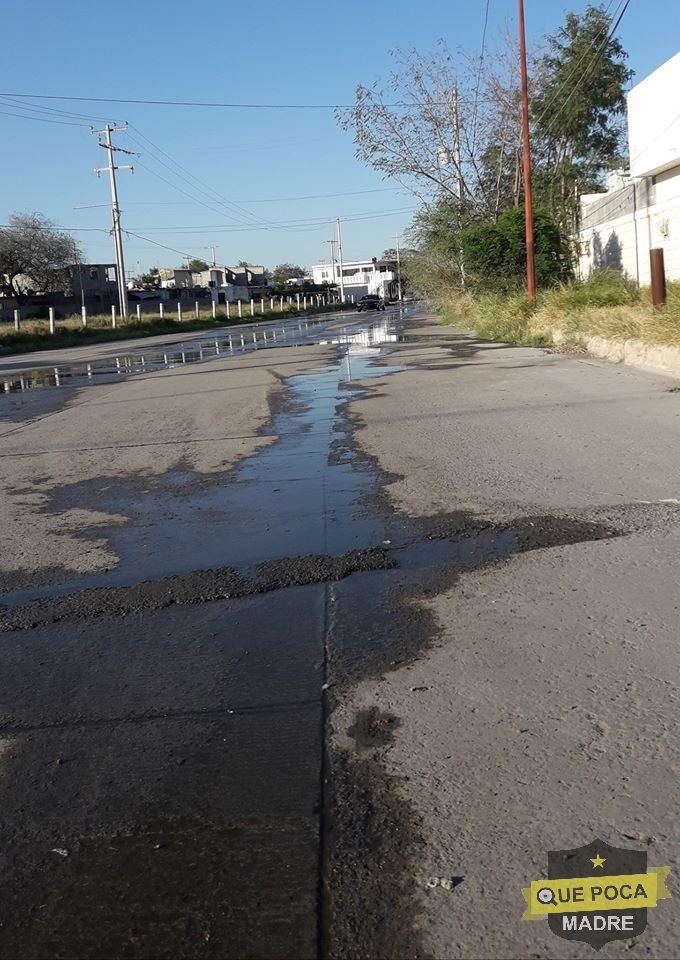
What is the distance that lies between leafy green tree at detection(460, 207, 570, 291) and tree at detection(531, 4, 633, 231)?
10.2 m

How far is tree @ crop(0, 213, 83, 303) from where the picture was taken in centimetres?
9525

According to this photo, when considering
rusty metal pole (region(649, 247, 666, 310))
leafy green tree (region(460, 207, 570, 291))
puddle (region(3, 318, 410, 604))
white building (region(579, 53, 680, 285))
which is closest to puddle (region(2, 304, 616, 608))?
puddle (region(3, 318, 410, 604))

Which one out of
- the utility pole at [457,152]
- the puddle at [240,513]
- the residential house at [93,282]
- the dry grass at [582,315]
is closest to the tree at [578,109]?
the utility pole at [457,152]

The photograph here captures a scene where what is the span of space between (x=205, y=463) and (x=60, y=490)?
1.60 m

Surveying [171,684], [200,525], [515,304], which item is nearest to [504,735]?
[171,684]

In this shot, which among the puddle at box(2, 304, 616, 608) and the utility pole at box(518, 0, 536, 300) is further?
the utility pole at box(518, 0, 536, 300)

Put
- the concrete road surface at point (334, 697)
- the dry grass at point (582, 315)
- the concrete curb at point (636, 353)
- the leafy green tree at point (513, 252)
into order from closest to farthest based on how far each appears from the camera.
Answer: the concrete road surface at point (334, 697) < the concrete curb at point (636, 353) < the dry grass at point (582, 315) < the leafy green tree at point (513, 252)

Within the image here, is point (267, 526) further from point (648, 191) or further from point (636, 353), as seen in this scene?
point (648, 191)

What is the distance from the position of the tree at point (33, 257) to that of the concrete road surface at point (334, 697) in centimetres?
9288

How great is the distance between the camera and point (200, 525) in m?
7.48

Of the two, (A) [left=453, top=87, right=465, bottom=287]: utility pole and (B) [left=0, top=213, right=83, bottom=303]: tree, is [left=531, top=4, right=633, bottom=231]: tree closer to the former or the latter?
(A) [left=453, top=87, right=465, bottom=287]: utility pole

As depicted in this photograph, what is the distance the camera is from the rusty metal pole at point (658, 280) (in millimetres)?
18391

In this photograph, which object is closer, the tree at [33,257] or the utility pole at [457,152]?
the utility pole at [457,152]

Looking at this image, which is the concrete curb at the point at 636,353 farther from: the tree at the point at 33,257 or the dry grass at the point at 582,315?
the tree at the point at 33,257
